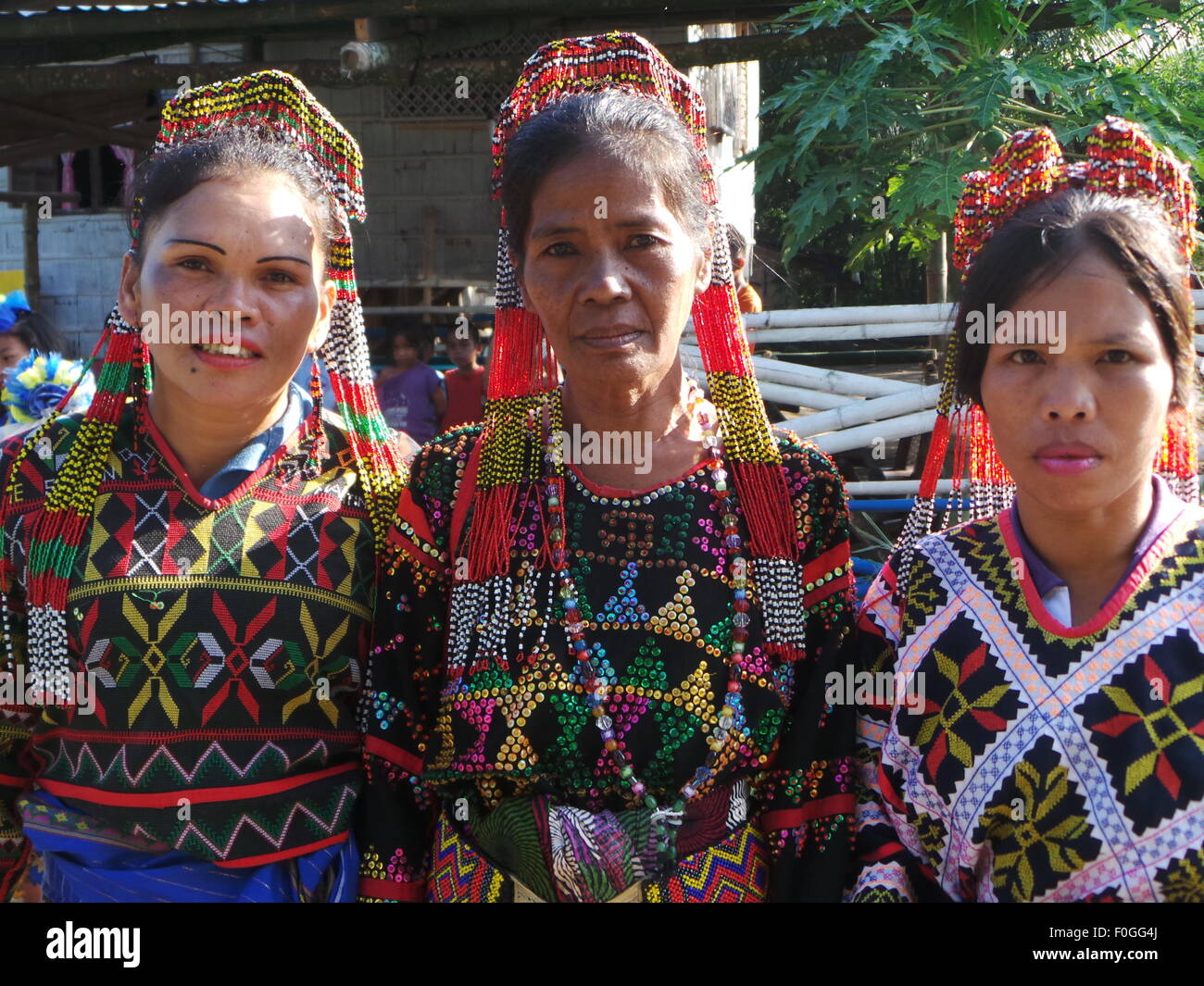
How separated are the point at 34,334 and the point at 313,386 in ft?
12.1

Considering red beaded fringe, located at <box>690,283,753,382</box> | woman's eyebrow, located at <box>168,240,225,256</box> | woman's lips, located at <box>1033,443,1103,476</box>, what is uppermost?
woman's eyebrow, located at <box>168,240,225,256</box>

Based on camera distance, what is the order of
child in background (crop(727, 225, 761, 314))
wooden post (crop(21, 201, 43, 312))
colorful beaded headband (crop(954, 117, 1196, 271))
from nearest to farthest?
colorful beaded headband (crop(954, 117, 1196, 271)) → child in background (crop(727, 225, 761, 314)) → wooden post (crop(21, 201, 43, 312))

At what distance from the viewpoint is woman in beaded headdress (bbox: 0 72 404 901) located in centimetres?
209

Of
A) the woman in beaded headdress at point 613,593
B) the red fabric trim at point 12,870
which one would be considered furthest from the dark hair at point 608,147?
the red fabric trim at point 12,870

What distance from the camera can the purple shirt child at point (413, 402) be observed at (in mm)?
7855

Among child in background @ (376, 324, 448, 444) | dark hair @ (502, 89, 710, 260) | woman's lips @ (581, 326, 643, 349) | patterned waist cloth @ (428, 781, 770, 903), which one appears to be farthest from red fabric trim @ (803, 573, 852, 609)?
child in background @ (376, 324, 448, 444)

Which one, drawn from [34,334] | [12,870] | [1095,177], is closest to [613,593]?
[1095,177]

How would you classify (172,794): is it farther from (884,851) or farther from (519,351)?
(884,851)

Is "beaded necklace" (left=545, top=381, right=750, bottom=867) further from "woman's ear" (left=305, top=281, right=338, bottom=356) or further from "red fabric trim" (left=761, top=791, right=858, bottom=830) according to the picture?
"woman's ear" (left=305, top=281, right=338, bottom=356)

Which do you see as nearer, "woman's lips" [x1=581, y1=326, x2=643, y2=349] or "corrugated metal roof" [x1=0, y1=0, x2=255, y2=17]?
"woman's lips" [x1=581, y1=326, x2=643, y2=349]

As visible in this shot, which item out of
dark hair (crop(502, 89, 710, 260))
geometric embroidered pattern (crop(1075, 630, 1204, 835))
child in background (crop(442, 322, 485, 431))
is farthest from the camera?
child in background (crop(442, 322, 485, 431))

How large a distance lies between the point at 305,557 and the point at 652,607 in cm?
67

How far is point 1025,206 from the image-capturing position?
1974mm

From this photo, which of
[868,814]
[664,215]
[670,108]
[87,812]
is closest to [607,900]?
[868,814]
